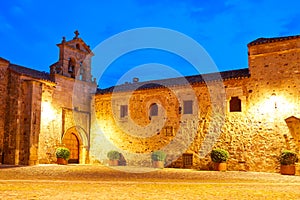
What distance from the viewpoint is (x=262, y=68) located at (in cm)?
1653

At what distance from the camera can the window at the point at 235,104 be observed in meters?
17.4

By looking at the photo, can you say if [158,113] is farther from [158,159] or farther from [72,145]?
[72,145]

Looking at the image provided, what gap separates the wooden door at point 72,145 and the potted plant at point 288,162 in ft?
41.5

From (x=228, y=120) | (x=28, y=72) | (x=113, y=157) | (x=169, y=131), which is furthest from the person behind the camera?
(x=28, y=72)

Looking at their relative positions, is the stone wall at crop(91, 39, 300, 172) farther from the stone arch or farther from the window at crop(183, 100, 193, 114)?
the stone arch

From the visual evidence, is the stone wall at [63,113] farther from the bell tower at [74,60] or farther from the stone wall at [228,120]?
the stone wall at [228,120]

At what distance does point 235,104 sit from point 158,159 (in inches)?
199

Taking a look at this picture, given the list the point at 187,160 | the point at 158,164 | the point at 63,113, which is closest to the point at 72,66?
the point at 63,113

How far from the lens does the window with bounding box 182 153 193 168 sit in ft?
58.6

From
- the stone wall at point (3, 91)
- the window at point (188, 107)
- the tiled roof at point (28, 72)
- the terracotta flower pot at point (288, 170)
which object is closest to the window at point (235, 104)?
the window at point (188, 107)

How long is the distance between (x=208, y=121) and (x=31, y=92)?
9.85 metres

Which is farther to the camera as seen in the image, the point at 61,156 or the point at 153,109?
the point at 153,109

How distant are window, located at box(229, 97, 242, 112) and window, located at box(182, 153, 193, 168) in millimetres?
3310

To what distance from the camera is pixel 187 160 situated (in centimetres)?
1798
